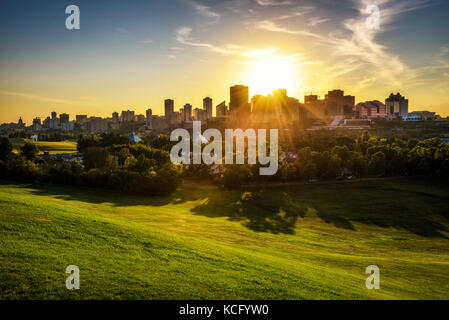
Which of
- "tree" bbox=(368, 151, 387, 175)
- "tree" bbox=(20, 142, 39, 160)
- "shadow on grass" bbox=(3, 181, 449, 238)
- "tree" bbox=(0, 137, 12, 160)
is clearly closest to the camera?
"shadow on grass" bbox=(3, 181, 449, 238)

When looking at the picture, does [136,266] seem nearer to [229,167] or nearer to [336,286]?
[336,286]

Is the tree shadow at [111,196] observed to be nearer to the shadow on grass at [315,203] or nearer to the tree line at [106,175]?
the shadow on grass at [315,203]

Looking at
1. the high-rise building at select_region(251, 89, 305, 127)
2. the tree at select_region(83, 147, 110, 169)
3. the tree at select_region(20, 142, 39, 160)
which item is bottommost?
the tree at select_region(83, 147, 110, 169)

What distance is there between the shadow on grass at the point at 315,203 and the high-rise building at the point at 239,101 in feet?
439

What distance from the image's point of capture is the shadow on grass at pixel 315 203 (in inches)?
1368

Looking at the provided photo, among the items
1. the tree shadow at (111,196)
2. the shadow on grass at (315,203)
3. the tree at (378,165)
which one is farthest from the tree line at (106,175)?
the tree at (378,165)

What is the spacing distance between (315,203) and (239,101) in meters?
155

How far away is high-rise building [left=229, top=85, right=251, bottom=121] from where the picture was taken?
18475 centimetres

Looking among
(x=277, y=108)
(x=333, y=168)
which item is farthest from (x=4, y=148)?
(x=277, y=108)

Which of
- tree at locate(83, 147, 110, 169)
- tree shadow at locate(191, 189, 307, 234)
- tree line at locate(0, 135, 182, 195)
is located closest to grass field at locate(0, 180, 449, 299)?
tree shadow at locate(191, 189, 307, 234)

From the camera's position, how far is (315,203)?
44.6 metres

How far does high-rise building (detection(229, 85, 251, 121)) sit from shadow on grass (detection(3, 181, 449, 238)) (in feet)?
439

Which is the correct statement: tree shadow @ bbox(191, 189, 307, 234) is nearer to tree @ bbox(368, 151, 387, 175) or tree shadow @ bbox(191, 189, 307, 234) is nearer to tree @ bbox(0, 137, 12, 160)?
tree @ bbox(368, 151, 387, 175)
